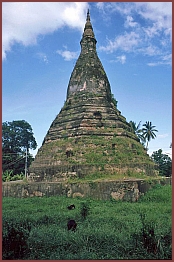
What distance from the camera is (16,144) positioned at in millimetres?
40031

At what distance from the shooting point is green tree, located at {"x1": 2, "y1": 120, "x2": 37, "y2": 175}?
111ft

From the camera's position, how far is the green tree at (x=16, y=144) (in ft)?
111

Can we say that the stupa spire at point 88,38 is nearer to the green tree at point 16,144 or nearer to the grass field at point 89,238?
the grass field at point 89,238

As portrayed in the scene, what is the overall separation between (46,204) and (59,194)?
160cm

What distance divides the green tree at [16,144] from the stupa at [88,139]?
18.6 meters

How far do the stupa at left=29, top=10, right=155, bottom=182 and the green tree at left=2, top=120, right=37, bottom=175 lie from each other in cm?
1857

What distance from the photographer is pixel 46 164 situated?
48.5 ft

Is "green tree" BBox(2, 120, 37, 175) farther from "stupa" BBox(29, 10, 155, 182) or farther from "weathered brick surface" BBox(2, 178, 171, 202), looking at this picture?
"weathered brick surface" BBox(2, 178, 171, 202)

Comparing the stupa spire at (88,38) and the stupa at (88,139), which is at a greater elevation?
the stupa spire at (88,38)

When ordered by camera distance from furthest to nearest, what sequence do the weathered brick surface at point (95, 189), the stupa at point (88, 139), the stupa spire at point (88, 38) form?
the stupa spire at point (88, 38), the stupa at point (88, 139), the weathered brick surface at point (95, 189)

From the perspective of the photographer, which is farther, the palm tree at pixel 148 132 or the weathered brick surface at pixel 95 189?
the palm tree at pixel 148 132

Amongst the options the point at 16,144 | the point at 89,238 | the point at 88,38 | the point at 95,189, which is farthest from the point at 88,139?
the point at 16,144

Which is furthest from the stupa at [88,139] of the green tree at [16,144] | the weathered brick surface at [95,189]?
the green tree at [16,144]

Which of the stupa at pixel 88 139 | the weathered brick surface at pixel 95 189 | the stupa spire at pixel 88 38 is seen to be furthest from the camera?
the stupa spire at pixel 88 38
